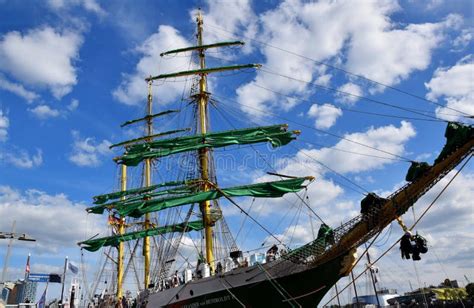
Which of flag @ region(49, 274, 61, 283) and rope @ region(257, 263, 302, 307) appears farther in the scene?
flag @ region(49, 274, 61, 283)

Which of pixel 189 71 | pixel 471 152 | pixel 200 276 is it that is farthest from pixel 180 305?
pixel 189 71

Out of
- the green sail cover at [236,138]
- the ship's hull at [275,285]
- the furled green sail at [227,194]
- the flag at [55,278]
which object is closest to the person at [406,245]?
the ship's hull at [275,285]

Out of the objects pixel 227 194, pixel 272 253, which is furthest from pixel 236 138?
pixel 272 253

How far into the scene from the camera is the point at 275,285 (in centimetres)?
1855

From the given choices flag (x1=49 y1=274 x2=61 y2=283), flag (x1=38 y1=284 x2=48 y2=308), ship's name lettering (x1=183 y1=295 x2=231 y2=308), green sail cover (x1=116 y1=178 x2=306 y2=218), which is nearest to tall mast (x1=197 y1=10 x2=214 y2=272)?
green sail cover (x1=116 y1=178 x2=306 y2=218)

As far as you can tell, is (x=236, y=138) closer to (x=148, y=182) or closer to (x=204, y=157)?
(x=204, y=157)

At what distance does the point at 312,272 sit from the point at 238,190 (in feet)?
26.8

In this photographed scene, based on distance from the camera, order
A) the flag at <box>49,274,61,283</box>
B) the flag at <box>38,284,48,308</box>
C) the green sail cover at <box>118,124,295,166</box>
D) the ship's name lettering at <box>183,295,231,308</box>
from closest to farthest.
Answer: the ship's name lettering at <box>183,295,231,308</box>
the green sail cover at <box>118,124,295,166</box>
the flag at <box>38,284,48,308</box>
the flag at <box>49,274,61,283</box>

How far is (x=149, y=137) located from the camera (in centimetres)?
4556

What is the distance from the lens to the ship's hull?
1816 cm

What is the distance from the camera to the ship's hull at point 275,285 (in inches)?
715

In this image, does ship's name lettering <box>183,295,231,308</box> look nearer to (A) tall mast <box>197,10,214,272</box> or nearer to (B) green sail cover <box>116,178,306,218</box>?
(A) tall mast <box>197,10,214,272</box>

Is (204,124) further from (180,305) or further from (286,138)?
(180,305)

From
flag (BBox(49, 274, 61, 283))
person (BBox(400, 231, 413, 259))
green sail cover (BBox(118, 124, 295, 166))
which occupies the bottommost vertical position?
person (BBox(400, 231, 413, 259))
